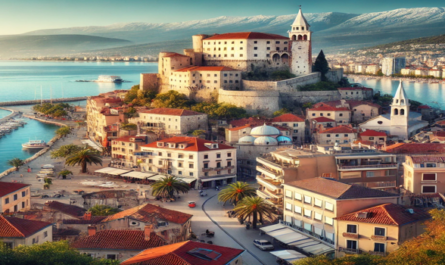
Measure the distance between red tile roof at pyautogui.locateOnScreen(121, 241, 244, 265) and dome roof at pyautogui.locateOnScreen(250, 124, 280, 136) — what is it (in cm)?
1967

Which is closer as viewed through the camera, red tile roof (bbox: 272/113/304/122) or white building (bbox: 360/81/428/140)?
white building (bbox: 360/81/428/140)

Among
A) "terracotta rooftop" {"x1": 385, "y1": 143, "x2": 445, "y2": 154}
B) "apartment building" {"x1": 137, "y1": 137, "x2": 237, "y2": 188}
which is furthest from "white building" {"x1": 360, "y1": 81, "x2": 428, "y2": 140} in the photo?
"apartment building" {"x1": 137, "y1": 137, "x2": 237, "y2": 188}

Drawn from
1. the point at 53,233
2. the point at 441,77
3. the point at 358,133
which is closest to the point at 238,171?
the point at 358,133

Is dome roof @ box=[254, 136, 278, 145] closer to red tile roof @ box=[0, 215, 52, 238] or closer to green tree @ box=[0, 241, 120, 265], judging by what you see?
red tile roof @ box=[0, 215, 52, 238]

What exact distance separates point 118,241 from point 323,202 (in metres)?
6.62

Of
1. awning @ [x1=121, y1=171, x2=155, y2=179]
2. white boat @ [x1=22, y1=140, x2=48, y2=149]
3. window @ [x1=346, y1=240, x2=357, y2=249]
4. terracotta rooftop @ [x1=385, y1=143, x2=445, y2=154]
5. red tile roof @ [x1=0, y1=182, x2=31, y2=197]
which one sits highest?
terracotta rooftop @ [x1=385, y1=143, x2=445, y2=154]

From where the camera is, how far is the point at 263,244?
2177 cm

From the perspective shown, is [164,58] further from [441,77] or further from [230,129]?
[441,77]

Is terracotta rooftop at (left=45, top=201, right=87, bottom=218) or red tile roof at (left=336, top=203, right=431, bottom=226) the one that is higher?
red tile roof at (left=336, top=203, right=431, bottom=226)

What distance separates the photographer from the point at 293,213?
74.2 feet

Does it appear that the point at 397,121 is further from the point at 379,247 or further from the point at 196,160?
the point at 379,247

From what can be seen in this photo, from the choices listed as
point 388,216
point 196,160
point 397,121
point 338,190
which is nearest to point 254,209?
point 338,190

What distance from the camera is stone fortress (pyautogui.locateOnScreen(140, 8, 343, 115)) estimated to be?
44562 mm

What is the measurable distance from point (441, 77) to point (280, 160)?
11165 cm
